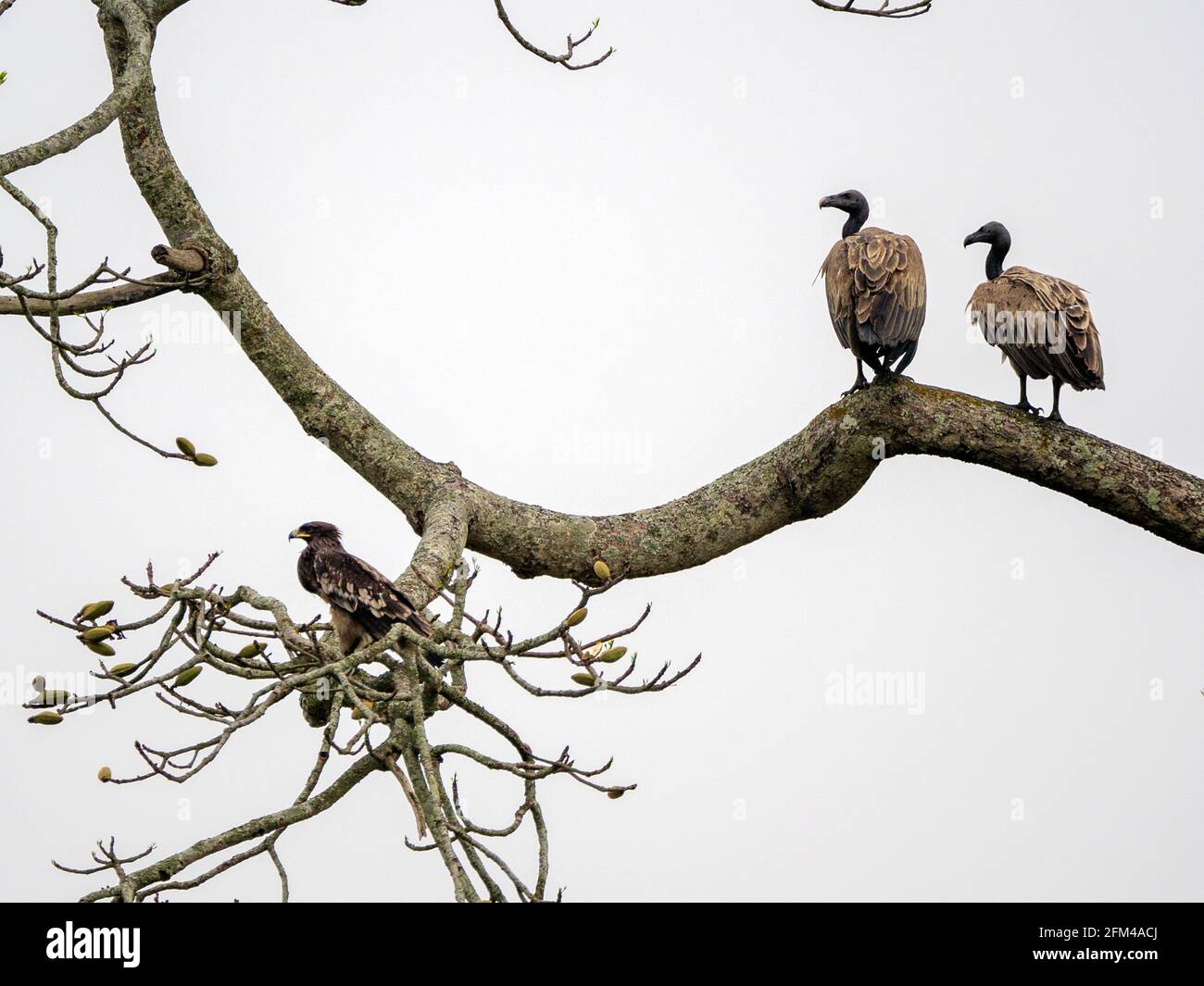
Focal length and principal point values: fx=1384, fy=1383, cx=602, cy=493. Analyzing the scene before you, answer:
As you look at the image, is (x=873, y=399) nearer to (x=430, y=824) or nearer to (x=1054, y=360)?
(x=1054, y=360)

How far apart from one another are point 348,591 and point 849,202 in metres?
3.01

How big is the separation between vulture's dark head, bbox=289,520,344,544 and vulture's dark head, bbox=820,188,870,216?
9.08 ft

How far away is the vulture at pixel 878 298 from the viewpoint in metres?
5.45

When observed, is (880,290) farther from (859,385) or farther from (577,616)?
(577,616)

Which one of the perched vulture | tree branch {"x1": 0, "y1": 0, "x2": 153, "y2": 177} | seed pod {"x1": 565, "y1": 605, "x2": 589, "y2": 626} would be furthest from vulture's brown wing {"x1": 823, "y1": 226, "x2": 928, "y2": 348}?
tree branch {"x1": 0, "y1": 0, "x2": 153, "y2": 177}

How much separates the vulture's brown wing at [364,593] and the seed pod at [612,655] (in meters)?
1.26

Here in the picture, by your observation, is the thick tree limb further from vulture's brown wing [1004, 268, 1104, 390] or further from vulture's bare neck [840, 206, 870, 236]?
vulture's bare neck [840, 206, 870, 236]

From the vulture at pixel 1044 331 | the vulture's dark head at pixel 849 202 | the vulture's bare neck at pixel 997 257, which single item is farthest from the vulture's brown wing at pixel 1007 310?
the vulture's dark head at pixel 849 202

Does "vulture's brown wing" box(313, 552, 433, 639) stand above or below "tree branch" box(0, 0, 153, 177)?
below

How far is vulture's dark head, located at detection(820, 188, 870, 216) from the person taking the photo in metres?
6.52

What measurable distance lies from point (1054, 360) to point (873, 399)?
31.3 inches

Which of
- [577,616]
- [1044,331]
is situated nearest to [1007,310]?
[1044,331]
